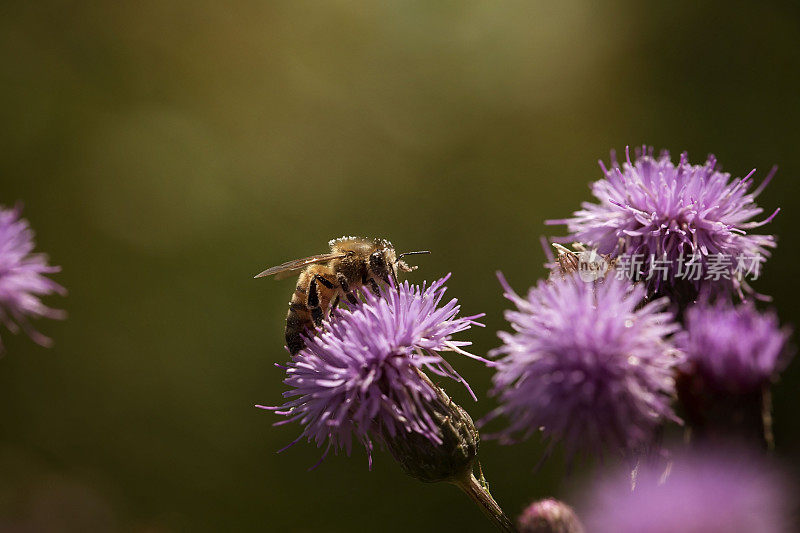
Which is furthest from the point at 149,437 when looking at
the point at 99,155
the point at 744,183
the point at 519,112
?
the point at 744,183

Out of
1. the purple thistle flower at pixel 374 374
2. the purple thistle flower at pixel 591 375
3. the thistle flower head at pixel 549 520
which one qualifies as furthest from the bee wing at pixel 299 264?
the thistle flower head at pixel 549 520

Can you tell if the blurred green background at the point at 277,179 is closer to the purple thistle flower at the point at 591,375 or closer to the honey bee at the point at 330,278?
the honey bee at the point at 330,278

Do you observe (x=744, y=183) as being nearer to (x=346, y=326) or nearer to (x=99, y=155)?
(x=346, y=326)

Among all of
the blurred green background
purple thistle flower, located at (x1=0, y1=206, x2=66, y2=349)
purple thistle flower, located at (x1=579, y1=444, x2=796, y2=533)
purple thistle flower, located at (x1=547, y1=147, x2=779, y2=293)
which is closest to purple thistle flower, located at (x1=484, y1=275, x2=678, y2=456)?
purple thistle flower, located at (x1=579, y1=444, x2=796, y2=533)

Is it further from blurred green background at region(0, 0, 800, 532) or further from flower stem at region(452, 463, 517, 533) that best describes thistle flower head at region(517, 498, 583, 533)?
blurred green background at region(0, 0, 800, 532)

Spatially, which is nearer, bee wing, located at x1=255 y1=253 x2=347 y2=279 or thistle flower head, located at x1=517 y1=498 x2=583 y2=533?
thistle flower head, located at x1=517 y1=498 x2=583 y2=533

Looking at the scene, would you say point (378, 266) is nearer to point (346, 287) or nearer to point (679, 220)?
point (346, 287)
